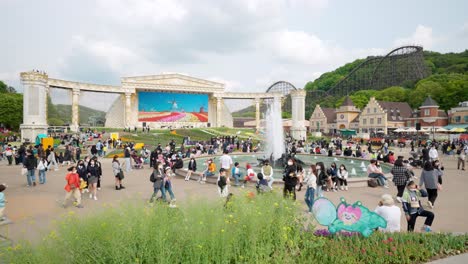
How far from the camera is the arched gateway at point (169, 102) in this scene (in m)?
57.8

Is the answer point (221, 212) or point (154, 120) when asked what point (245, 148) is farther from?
point (154, 120)

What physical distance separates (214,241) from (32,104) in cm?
4454

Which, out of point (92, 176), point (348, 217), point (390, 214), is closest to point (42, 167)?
point (92, 176)

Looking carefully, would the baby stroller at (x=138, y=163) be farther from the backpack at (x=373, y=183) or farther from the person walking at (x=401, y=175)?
the person walking at (x=401, y=175)

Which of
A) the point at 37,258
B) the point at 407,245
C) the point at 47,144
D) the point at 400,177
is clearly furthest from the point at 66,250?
the point at 47,144

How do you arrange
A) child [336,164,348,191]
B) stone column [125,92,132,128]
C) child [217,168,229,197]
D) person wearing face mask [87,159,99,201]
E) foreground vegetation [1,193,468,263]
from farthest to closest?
1. stone column [125,92,132,128]
2. child [336,164,348,191]
3. person wearing face mask [87,159,99,201]
4. child [217,168,229,197]
5. foreground vegetation [1,193,468,263]

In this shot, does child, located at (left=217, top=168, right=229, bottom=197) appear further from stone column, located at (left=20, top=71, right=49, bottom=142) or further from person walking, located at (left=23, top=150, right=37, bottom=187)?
stone column, located at (left=20, top=71, right=49, bottom=142)

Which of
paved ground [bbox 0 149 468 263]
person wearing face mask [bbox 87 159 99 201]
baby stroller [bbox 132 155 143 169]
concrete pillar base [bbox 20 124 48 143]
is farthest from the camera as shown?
concrete pillar base [bbox 20 124 48 143]

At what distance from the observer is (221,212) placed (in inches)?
204

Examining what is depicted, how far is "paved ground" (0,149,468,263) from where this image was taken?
7980mm

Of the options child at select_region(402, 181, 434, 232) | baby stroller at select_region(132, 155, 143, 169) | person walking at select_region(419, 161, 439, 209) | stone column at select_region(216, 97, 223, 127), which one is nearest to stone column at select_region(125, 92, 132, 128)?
stone column at select_region(216, 97, 223, 127)

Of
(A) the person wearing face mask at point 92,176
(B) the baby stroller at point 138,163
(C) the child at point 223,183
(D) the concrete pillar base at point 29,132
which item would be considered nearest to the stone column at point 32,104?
(D) the concrete pillar base at point 29,132

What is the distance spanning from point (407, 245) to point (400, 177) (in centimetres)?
536

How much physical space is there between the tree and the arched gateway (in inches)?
582
